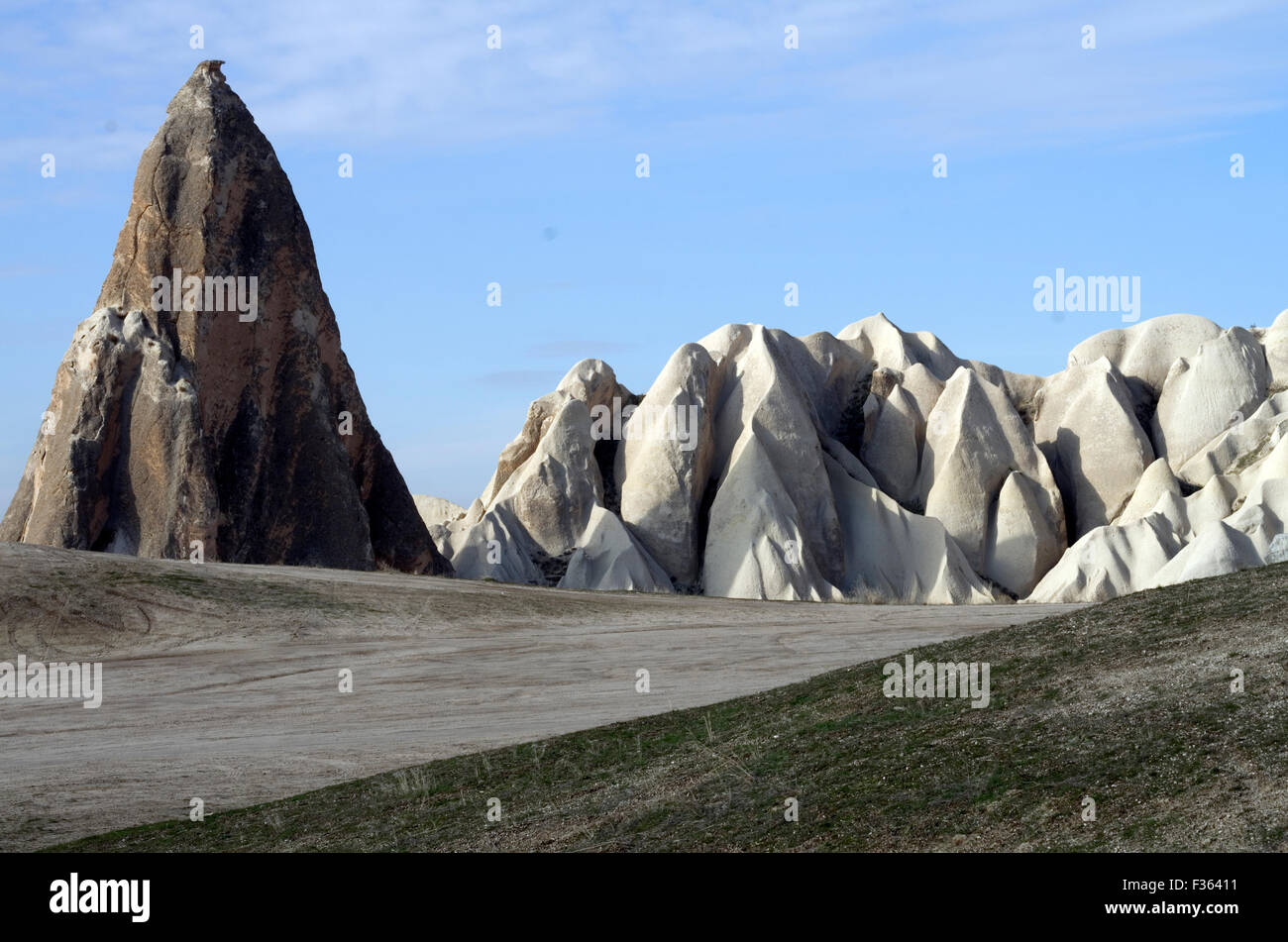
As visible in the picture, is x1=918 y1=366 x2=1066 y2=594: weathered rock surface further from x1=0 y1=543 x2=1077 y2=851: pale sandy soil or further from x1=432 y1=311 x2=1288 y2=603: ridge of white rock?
x1=0 y1=543 x2=1077 y2=851: pale sandy soil

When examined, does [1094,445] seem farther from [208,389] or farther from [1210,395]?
[208,389]

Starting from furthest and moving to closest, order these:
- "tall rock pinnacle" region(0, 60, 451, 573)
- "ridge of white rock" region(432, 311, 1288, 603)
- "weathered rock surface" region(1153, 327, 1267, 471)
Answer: "weathered rock surface" region(1153, 327, 1267, 471), "ridge of white rock" region(432, 311, 1288, 603), "tall rock pinnacle" region(0, 60, 451, 573)

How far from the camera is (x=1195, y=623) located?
12812 mm

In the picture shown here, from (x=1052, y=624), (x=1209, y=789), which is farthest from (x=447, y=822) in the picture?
(x=1052, y=624)

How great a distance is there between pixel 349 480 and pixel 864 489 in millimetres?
20916

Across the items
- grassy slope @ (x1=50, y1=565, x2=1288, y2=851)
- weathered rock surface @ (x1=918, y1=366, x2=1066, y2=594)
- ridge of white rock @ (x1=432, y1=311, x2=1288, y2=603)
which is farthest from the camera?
weathered rock surface @ (x1=918, y1=366, x2=1066, y2=594)

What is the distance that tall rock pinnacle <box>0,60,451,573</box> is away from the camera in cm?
3628

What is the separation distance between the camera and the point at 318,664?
958 inches

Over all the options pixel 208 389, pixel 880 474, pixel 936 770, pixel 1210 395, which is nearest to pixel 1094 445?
pixel 1210 395

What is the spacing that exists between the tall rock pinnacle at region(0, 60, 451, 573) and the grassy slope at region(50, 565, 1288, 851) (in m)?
24.4

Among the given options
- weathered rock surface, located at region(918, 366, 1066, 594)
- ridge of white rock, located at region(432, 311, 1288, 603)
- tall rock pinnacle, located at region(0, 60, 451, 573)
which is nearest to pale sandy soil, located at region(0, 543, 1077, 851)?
tall rock pinnacle, located at region(0, 60, 451, 573)

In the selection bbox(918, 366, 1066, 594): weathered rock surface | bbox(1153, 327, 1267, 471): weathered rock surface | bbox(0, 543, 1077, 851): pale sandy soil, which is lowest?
bbox(0, 543, 1077, 851): pale sandy soil
